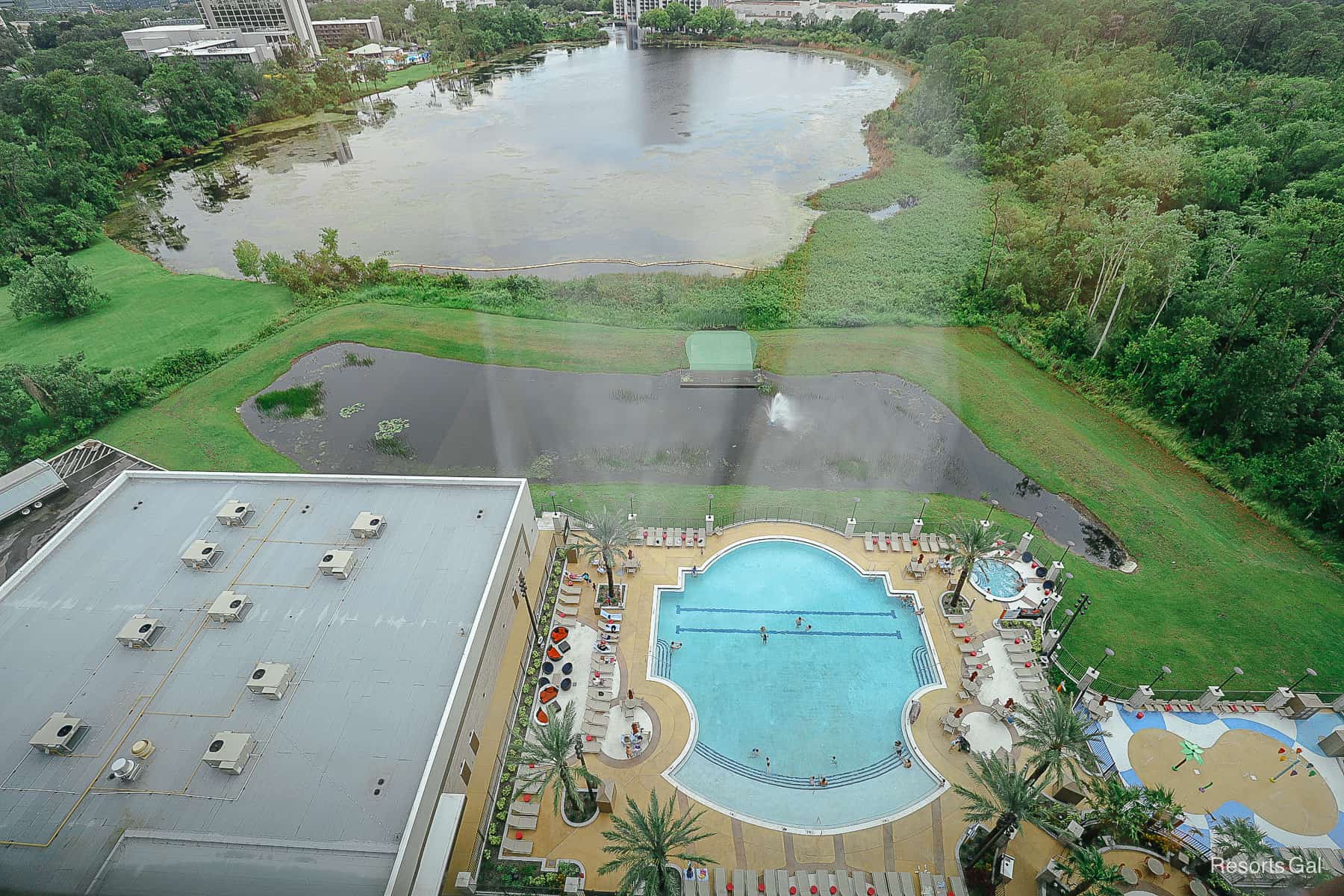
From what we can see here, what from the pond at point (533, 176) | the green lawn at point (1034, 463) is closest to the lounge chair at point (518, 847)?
the green lawn at point (1034, 463)

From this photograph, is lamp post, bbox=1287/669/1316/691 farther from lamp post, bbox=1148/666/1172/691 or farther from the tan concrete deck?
the tan concrete deck

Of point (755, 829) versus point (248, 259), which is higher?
point (248, 259)

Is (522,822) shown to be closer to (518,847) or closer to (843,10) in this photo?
(518,847)

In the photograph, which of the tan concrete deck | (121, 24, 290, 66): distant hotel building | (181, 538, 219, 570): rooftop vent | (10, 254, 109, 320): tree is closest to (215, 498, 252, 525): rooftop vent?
(181, 538, 219, 570): rooftop vent

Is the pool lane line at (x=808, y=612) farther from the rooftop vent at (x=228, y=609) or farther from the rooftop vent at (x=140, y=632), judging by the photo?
the rooftop vent at (x=140, y=632)

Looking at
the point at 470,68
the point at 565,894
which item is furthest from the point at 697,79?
the point at 565,894

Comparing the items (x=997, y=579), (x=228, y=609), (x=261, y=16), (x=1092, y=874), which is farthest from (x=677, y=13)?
(x=1092, y=874)

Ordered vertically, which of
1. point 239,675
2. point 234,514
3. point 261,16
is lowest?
point 239,675
